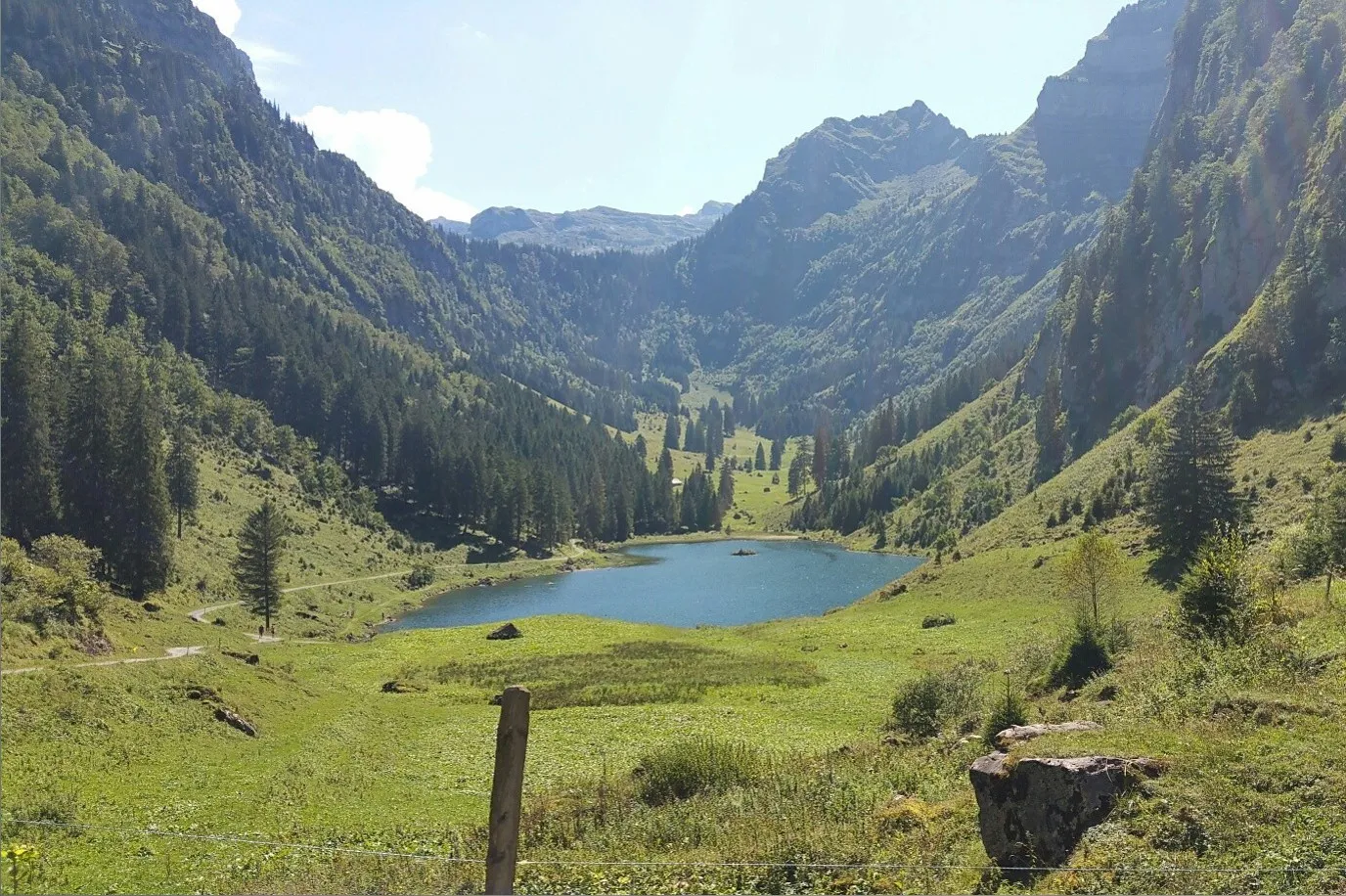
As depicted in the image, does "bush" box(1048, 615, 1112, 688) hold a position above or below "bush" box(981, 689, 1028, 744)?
above

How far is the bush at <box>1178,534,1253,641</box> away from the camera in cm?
2902

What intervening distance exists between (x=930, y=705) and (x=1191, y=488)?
166 feet

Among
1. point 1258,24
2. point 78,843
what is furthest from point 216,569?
point 1258,24

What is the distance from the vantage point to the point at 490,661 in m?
71.6

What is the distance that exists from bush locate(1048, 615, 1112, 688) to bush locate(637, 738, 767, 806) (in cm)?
1746

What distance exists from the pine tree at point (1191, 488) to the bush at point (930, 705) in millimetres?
42850

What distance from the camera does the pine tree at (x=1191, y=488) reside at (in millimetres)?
70812

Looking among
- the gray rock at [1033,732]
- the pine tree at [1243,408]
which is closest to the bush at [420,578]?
the pine tree at [1243,408]

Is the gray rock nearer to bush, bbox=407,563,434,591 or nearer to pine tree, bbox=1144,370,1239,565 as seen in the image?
pine tree, bbox=1144,370,1239,565

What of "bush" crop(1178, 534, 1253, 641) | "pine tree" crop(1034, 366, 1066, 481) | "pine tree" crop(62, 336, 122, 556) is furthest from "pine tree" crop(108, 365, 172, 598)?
"pine tree" crop(1034, 366, 1066, 481)

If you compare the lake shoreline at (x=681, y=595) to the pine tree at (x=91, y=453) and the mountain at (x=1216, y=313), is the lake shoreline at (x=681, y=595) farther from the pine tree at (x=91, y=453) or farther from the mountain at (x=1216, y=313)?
the pine tree at (x=91, y=453)

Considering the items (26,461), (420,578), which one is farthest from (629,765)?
(420,578)

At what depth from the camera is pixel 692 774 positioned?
1037 inches

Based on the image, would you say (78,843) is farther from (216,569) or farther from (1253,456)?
(1253,456)
